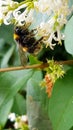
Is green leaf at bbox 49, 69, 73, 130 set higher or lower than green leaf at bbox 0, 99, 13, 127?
higher

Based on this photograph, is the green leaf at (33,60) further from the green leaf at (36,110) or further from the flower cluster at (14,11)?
the flower cluster at (14,11)

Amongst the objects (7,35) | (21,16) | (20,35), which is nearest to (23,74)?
(7,35)

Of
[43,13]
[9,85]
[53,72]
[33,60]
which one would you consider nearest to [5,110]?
[9,85]

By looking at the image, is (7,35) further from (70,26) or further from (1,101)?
(70,26)

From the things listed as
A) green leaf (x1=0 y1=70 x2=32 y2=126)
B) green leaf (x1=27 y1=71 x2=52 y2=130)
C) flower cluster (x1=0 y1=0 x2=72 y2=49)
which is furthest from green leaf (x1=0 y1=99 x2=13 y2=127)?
flower cluster (x1=0 y1=0 x2=72 y2=49)

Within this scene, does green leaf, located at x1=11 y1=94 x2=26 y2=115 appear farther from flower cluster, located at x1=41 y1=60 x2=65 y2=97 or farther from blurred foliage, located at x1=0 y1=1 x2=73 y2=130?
flower cluster, located at x1=41 y1=60 x2=65 y2=97

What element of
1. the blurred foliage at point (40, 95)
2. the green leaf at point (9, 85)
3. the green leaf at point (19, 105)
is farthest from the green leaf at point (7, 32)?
the green leaf at point (19, 105)
